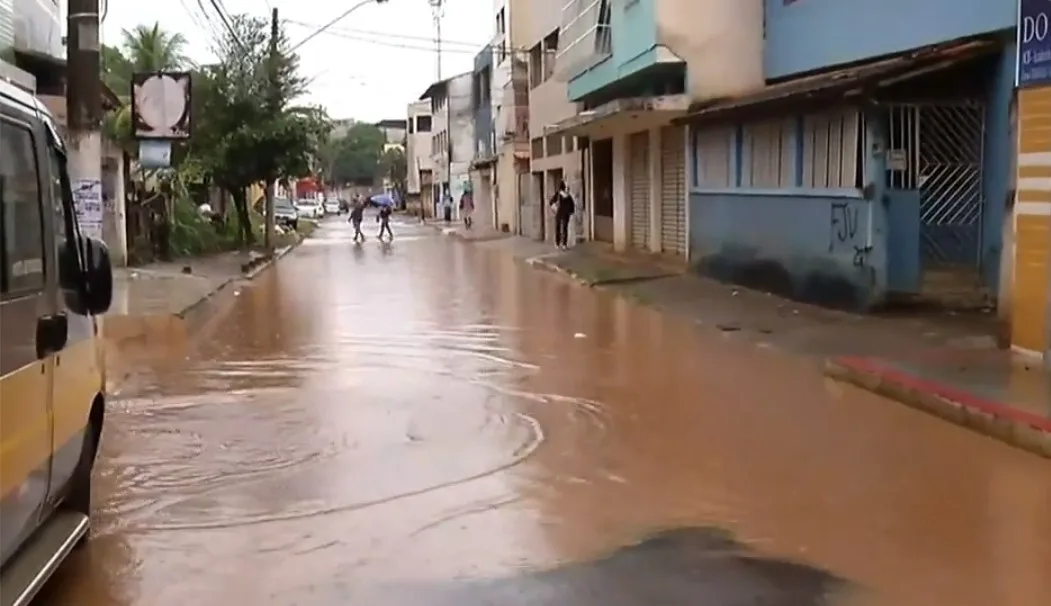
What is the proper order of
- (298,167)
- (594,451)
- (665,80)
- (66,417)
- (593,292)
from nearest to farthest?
1. (66,417)
2. (594,451)
3. (593,292)
4. (665,80)
5. (298,167)

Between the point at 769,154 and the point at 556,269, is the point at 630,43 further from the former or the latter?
the point at 769,154

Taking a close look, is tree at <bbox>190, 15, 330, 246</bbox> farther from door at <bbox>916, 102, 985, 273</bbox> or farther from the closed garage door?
door at <bbox>916, 102, 985, 273</bbox>

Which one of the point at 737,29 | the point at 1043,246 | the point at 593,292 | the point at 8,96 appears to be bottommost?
the point at 593,292

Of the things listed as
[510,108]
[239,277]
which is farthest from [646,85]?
[510,108]

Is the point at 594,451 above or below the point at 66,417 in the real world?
below

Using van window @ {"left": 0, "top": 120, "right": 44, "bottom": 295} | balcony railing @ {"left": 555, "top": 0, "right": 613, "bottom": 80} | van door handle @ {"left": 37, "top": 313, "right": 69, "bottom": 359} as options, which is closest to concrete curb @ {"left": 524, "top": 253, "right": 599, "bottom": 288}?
balcony railing @ {"left": 555, "top": 0, "right": 613, "bottom": 80}

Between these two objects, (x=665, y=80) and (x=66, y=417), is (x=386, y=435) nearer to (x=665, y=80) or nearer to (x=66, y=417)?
(x=66, y=417)

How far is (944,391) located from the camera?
1038 centimetres

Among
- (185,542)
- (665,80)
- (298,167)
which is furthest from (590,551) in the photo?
(298,167)

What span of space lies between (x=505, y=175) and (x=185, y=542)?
49.2m

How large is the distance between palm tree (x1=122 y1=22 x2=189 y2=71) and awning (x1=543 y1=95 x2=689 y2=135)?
16.9 meters

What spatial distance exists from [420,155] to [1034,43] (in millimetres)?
91177

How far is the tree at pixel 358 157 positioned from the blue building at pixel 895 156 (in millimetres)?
117968

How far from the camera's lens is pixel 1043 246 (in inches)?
464
